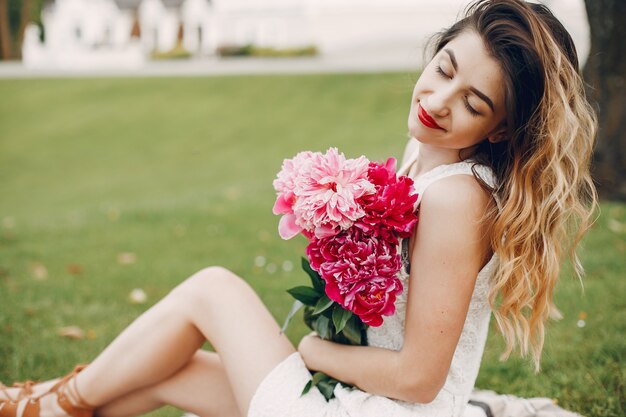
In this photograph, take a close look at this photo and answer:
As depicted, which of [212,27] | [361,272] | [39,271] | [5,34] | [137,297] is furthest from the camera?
[212,27]

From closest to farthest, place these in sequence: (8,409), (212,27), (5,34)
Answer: (8,409) → (5,34) → (212,27)

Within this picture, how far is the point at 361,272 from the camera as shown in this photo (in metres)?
1.81

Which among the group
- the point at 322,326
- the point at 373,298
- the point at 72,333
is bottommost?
the point at 72,333

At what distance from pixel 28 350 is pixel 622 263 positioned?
3888 millimetres

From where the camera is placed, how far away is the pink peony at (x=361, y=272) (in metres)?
1.83

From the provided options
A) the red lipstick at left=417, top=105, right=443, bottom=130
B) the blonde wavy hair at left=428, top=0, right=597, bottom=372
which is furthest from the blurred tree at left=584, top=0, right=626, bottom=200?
the red lipstick at left=417, top=105, right=443, bottom=130

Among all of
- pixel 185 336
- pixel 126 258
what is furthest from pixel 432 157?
pixel 126 258

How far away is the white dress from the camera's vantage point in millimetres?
1989

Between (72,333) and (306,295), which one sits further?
(72,333)

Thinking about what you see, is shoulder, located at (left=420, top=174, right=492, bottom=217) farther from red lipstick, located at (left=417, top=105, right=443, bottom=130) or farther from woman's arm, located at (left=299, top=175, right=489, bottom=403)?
red lipstick, located at (left=417, top=105, right=443, bottom=130)

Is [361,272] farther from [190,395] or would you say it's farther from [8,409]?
[8,409]

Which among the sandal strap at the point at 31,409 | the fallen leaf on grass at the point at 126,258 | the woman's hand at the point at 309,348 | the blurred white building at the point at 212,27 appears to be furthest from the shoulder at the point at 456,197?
the blurred white building at the point at 212,27

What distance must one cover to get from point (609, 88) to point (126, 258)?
4.67 meters

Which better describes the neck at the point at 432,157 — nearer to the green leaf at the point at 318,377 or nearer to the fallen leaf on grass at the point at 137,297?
the green leaf at the point at 318,377
